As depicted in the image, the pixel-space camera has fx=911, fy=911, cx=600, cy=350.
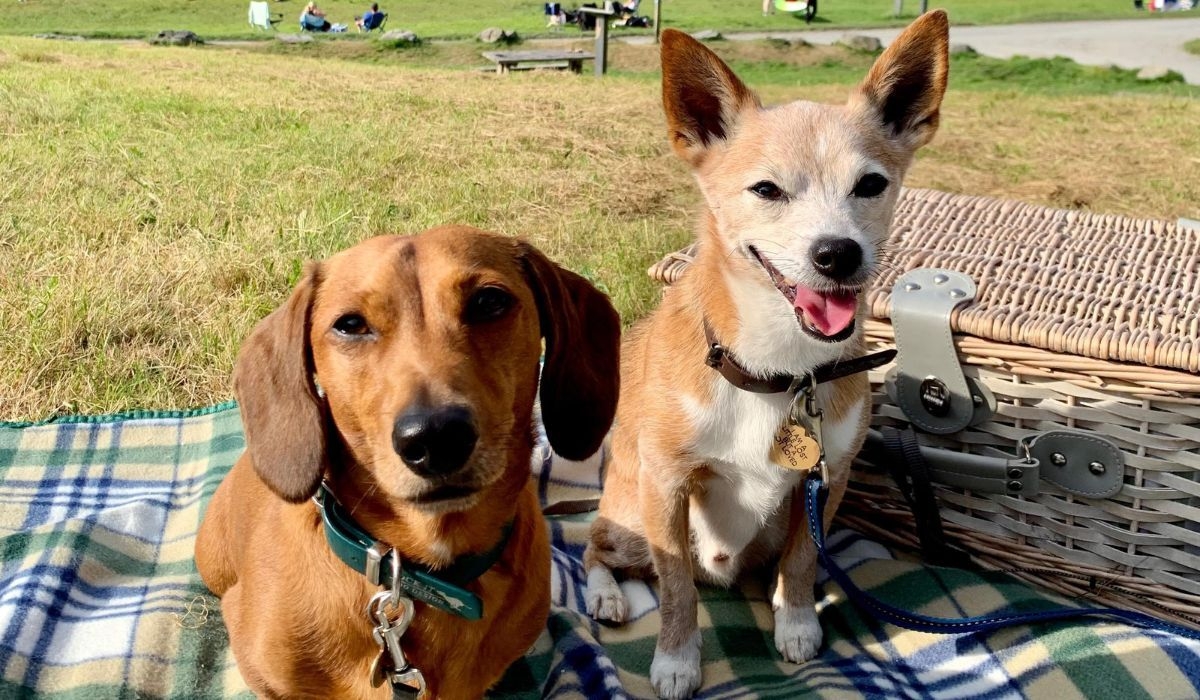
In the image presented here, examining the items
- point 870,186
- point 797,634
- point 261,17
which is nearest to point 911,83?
point 870,186

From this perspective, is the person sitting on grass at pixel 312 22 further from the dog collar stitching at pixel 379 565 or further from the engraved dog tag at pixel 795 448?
the dog collar stitching at pixel 379 565

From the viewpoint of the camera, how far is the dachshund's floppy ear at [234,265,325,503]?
1.77m

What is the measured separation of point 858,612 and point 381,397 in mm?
1669

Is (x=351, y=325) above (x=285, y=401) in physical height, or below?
above

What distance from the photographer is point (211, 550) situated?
243 centimetres

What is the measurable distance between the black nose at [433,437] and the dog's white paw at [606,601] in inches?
48.1

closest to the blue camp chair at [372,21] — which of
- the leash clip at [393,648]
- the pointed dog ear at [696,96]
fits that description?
the pointed dog ear at [696,96]

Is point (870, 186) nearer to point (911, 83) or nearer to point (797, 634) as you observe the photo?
point (911, 83)

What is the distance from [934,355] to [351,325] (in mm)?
1654

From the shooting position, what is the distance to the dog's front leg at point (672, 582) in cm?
238

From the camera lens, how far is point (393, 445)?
1.58m

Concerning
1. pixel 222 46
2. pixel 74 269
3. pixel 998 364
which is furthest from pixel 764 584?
pixel 222 46

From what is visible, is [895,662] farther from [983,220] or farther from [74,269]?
[74,269]

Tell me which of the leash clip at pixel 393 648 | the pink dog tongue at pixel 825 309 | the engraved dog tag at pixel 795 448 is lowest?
the leash clip at pixel 393 648
